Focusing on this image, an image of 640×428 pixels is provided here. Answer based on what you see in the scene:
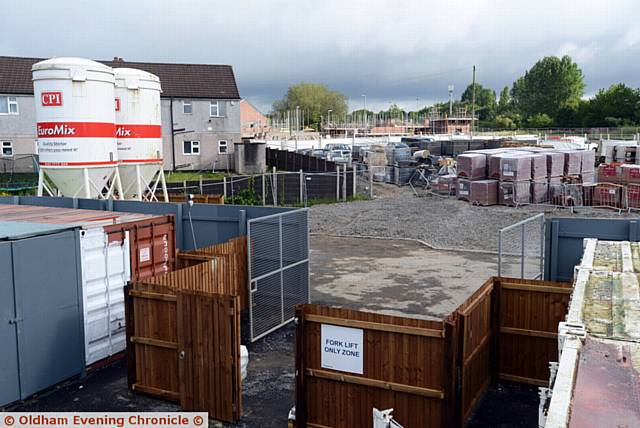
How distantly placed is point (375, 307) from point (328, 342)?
23.2 feet

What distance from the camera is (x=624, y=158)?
4197cm

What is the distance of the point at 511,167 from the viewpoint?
2897cm

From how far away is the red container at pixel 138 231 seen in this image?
460 inches

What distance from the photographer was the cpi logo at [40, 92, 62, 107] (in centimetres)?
1588

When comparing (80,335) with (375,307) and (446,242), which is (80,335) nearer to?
(375,307)

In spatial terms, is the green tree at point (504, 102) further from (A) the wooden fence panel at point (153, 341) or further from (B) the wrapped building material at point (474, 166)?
(A) the wooden fence panel at point (153, 341)

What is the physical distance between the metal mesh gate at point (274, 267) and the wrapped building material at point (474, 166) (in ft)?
59.6

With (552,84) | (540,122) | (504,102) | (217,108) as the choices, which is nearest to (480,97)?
(504,102)

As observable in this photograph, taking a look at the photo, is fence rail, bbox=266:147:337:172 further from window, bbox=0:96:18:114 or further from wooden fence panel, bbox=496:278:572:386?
wooden fence panel, bbox=496:278:572:386

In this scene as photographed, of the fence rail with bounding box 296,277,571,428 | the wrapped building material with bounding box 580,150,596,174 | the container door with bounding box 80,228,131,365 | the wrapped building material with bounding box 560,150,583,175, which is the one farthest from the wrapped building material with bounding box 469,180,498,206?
the container door with bounding box 80,228,131,365

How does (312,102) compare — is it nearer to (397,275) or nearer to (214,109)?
(214,109)

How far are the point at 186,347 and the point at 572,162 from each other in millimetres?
27447

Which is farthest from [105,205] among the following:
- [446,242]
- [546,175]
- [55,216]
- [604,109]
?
[604,109]

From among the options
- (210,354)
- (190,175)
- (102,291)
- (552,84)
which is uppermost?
(552,84)
